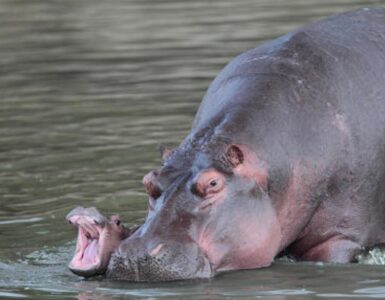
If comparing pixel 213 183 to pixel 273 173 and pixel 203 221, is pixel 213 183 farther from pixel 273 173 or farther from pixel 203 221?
pixel 273 173

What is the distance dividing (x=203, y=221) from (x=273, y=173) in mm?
562

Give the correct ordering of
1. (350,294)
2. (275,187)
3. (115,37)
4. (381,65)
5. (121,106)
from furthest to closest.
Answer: (115,37) < (121,106) < (381,65) < (275,187) < (350,294)

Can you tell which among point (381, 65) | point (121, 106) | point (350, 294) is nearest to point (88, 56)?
point (121, 106)

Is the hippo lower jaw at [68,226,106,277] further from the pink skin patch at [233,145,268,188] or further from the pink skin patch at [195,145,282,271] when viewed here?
the pink skin patch at [233,145,268,188]

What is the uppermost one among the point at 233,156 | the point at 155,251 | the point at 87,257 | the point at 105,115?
the point at 233,156

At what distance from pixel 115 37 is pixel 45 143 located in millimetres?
7426

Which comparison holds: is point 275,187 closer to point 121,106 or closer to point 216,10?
point 121,106

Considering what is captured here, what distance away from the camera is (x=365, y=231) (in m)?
8.38

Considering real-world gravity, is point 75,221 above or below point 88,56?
above

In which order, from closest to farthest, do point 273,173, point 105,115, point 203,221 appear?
point 203,221
point 273,173
point 105,115

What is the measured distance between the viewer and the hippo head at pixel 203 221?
24.5 feet

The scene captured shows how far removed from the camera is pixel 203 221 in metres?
7.59

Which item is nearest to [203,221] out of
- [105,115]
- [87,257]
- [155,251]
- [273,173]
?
[155,251]

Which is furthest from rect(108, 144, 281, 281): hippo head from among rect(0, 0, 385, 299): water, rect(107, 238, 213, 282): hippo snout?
rect(0, 0, 385, 299): water
